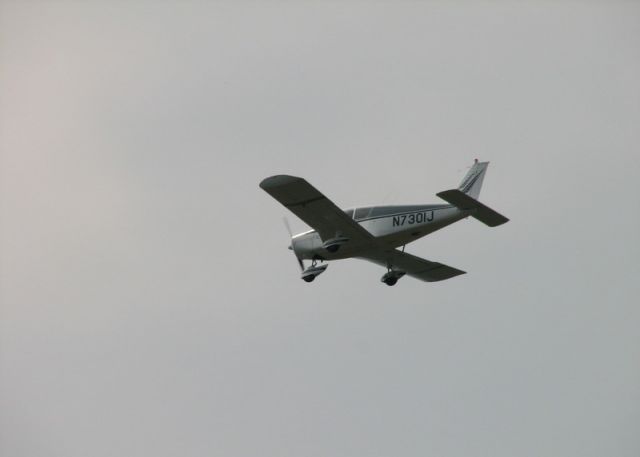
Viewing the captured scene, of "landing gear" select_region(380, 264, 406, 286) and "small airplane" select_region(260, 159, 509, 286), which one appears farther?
"landing gear" select_region(380, 264, 406, 286)

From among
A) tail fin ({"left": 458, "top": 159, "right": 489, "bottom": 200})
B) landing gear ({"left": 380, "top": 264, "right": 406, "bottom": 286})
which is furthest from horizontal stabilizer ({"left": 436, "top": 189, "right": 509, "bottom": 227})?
landing gear ({"left": 380, "top": 264, "right": 406, "bottom": 286})

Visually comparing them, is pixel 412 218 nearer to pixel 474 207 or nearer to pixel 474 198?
pixel 474 207

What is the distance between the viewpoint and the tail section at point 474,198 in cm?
2233

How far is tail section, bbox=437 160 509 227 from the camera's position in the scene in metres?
22.3

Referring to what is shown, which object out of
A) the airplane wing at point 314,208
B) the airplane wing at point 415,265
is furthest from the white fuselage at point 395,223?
the airplane wing at point 415,265

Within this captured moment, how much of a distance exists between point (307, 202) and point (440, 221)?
11.6 ft

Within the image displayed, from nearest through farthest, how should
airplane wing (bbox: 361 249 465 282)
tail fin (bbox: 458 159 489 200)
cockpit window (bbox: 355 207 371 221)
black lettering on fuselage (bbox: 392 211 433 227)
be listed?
black lettering on fuselage (bbox: 392 211 433 227)
cockpit window (bbox: 355 207 371 221)
tail fin (bbox: 458 159 489 200)
airplane wing (bbox: 361 249 465 282)

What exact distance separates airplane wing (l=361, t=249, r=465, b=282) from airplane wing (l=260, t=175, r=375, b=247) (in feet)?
6.36

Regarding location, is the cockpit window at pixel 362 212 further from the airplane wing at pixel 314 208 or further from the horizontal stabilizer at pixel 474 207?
the horizontal stabilizer at pixel 474 207

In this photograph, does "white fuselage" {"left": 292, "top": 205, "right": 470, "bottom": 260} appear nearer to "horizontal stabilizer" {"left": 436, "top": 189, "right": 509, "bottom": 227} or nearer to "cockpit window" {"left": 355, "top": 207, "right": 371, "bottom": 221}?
"cockpit window" {"left": 355, "top": 207, "right": 371, "bottom": 221}

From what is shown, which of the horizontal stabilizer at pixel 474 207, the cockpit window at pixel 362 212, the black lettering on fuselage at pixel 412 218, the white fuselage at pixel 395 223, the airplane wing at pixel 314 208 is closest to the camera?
the horizontal stabilizer at pixel 474 207

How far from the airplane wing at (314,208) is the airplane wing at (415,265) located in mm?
1939

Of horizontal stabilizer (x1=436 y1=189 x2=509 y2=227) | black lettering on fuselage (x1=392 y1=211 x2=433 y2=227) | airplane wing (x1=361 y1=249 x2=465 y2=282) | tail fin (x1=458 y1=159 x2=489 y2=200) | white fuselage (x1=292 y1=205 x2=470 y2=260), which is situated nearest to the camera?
horizontal stabilizer (x1=436 y1=189 x2=509 y2=227)

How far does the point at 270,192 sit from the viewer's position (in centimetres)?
2305
